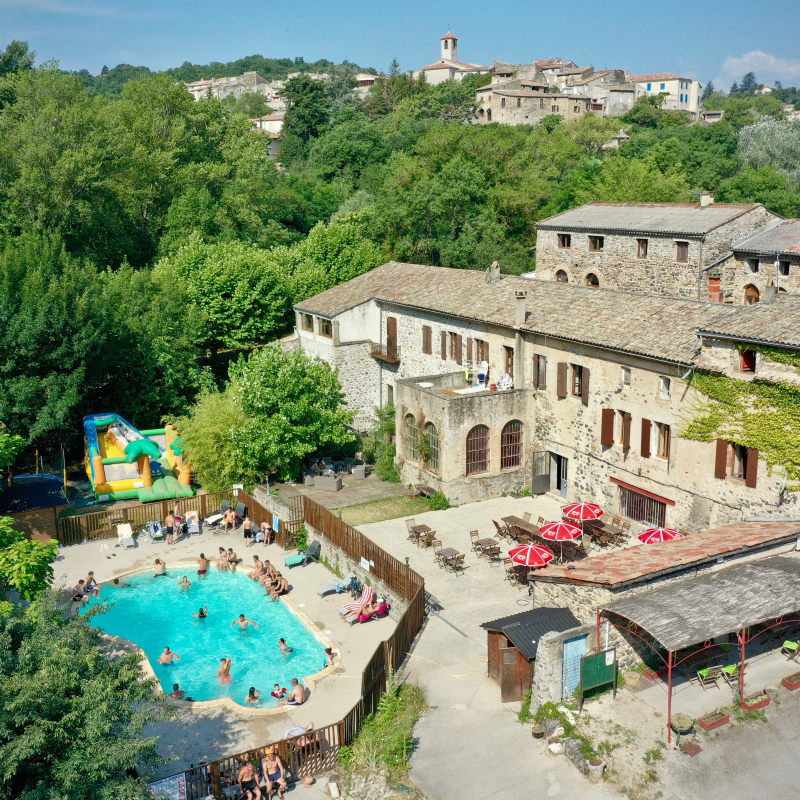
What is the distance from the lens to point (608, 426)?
27219mm

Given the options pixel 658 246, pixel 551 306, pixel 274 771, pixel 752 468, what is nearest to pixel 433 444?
pixel 551 306

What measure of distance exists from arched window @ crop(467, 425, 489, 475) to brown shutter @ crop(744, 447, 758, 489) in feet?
33.8

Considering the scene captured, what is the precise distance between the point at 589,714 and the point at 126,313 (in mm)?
31910

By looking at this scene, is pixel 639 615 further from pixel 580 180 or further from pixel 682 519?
pixel 580 180

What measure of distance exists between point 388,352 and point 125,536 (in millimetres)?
15402

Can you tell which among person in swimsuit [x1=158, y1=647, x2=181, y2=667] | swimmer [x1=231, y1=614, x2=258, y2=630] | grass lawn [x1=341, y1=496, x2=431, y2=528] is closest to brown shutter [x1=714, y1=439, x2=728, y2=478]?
grass lawn [x1=341, y1=496, x2=431, y2=528]

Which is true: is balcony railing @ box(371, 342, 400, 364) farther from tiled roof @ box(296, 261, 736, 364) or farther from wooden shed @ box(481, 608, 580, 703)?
wooden shed @ box(481, 608, 580, 703)

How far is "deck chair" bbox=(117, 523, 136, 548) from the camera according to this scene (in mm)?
29484

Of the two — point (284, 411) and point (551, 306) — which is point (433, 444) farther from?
point (551, 306)

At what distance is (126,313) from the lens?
40.3 metres

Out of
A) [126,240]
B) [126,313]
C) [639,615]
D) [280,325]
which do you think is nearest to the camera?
[639,615]

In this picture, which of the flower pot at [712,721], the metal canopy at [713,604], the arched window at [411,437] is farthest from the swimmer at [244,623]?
the flower pot at [712,721]

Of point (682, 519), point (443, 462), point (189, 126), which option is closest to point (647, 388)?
point (682, 519)

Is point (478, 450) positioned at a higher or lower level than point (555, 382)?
lower
